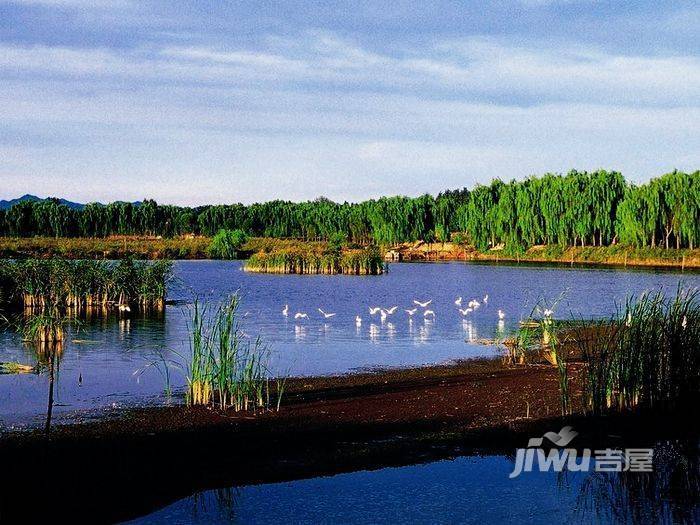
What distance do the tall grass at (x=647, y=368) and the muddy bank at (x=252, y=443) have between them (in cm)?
37

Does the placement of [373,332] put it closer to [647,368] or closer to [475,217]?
[647,368]

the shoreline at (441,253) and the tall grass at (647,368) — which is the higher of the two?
the shoreline at (441,253)

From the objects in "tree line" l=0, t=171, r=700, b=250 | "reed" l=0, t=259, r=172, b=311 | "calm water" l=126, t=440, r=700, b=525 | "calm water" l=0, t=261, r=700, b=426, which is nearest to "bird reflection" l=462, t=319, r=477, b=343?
"calm water" l=0, t=261, r=700, b=426

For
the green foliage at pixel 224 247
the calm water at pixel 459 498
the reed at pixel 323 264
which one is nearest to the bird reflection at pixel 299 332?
the calm water at pixel 459 498

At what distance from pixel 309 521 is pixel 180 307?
24.8 m

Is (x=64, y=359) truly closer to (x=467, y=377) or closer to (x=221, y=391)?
(x=221, y=391)

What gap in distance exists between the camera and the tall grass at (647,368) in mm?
10977

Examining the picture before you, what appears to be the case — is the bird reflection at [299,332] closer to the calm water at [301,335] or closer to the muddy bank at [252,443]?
the calm water at [301,335]

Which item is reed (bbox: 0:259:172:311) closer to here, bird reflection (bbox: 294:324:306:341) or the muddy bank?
bird reflection (bbox: 294:324:306:341)

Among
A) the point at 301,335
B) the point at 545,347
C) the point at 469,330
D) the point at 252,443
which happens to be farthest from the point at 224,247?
the point at 252,443

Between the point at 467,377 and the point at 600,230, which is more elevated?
the point at 600,230

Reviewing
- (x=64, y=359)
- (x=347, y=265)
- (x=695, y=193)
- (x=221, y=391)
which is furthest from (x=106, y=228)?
(x=221, y=391)

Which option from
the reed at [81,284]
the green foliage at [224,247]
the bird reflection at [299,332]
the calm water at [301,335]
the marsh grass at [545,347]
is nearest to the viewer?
the marsh grass at [545,347]

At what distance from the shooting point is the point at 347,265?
194 feet
